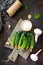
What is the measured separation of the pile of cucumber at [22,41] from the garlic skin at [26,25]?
0.04 metres

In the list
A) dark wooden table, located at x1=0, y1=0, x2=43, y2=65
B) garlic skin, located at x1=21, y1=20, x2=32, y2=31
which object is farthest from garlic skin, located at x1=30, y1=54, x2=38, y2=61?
garlic skin, located at x1=21, y1=20, x2=32, y2=31

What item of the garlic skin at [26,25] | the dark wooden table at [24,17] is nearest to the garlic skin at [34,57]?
the dark wooden table at [24,17]

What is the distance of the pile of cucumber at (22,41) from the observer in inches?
58.5

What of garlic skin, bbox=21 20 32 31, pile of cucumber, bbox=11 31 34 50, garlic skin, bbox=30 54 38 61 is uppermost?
garlic skin, bbox=21 20 32 31

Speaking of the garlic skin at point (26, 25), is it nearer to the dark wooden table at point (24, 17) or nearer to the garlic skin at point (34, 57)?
the dark wooden table at point (24, 17)

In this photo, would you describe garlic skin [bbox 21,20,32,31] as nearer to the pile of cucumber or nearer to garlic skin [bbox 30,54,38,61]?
the pile of cucumber

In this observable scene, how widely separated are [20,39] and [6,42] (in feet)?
0.25

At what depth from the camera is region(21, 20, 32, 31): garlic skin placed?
154 centimetres

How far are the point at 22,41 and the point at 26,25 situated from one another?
0.37 ft

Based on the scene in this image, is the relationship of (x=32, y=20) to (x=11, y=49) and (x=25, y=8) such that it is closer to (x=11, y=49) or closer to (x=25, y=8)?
(x=25, y=8)

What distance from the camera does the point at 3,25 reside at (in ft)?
5.12

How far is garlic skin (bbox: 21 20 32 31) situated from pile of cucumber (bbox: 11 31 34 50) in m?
0.04

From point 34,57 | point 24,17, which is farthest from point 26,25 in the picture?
point 34,57

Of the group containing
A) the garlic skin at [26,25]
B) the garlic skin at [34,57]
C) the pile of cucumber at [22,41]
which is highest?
the garlic skin at [26,25]
